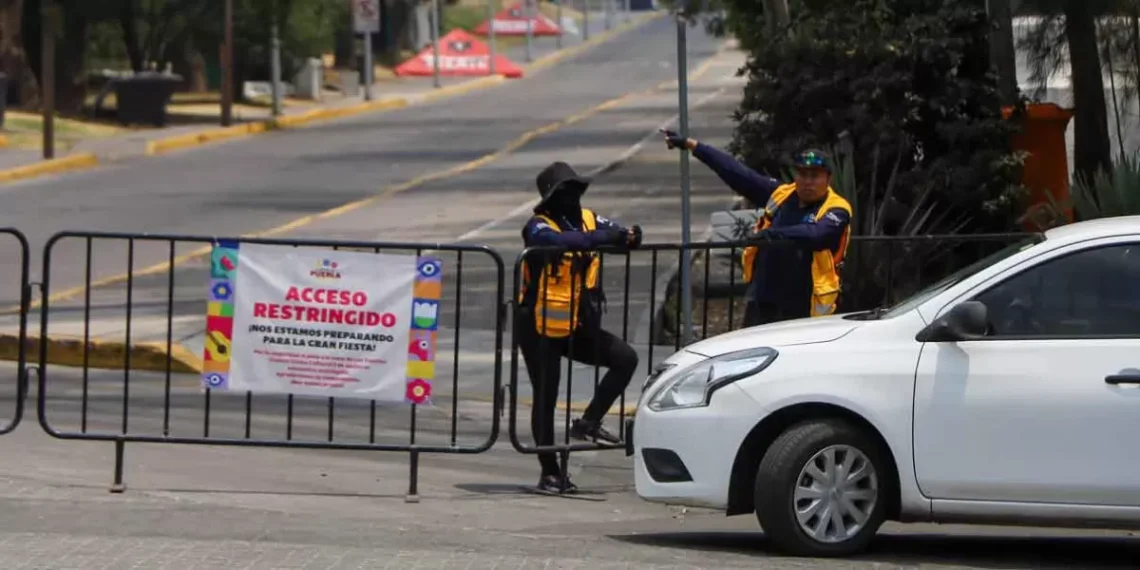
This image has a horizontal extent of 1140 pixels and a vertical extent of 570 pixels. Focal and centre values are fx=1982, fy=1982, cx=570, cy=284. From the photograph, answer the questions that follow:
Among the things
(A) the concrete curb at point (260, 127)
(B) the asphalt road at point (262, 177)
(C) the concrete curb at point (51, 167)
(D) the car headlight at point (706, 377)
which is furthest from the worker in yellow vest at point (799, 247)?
(A) the concrete curb at point (260, 127)

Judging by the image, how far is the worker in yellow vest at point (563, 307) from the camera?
959 cm

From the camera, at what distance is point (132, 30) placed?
40.9m

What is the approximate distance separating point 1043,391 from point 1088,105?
859cm

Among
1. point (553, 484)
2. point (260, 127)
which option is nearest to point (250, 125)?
point (260, 127)

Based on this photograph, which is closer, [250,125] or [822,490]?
[822,490]

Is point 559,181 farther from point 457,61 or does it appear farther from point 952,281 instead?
point 457,61

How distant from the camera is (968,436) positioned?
773 cm

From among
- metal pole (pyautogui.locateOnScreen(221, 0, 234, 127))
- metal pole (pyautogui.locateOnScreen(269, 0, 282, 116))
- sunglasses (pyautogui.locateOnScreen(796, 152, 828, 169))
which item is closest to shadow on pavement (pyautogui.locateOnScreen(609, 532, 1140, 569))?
sunglasses (pyautogui.locateOnScreen(796, 152, 828, 169))

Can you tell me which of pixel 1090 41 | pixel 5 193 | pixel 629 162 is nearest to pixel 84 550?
pixel 1090 41

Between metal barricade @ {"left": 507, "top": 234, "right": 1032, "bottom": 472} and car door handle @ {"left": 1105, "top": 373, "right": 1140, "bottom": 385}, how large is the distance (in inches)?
89.3

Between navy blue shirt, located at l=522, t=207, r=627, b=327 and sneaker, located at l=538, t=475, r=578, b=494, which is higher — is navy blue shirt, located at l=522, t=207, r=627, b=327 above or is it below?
above

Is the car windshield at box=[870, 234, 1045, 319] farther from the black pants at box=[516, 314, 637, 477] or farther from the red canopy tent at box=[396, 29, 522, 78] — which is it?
the red canopy tent at box=[396, 29, 522, 78]

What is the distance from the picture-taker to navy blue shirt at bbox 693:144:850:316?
9.68 m

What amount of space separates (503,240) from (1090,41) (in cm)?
761
